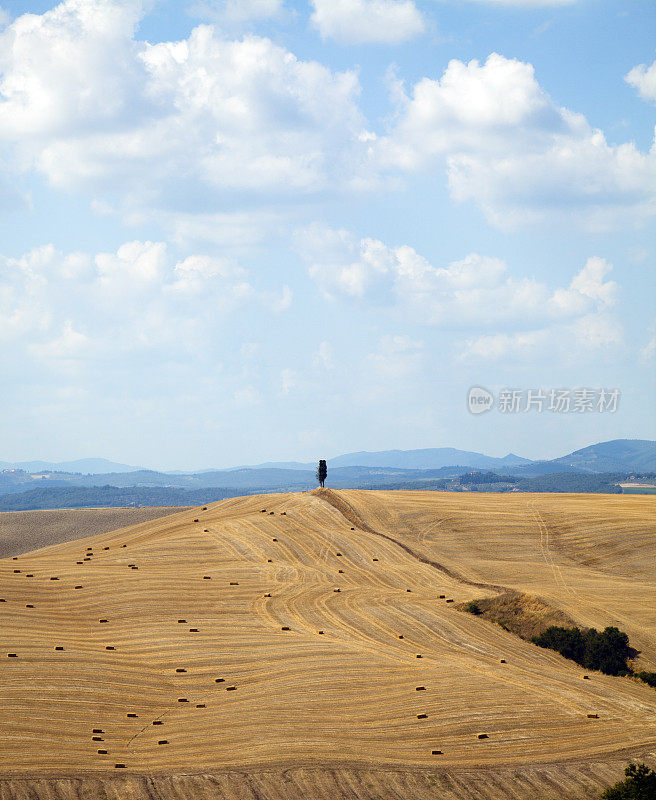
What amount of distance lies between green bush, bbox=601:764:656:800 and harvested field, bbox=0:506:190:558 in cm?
10845

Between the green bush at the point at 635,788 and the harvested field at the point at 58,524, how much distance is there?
10845cm

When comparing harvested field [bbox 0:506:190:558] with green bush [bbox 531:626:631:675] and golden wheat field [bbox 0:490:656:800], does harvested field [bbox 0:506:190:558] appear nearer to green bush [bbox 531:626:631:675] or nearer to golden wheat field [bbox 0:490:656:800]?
golden wheat field [bbox 0:490:656:800]

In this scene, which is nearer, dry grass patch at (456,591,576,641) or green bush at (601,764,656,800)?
green bush at (601,764,656,800)

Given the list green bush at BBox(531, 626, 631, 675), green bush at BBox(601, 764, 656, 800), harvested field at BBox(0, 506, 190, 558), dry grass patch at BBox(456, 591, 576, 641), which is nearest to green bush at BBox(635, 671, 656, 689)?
green bush at BBox(531, 626, 631, 675)

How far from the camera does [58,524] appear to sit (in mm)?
148000

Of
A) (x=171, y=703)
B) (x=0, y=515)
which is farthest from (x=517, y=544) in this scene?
(x=0, y=515)

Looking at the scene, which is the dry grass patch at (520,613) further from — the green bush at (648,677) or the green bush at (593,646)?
the green bush at (648,677)

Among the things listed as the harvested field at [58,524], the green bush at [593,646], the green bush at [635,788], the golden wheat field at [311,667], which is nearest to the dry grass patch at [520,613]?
the golden wheat field at [311,667]

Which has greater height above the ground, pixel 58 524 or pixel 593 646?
pixel 593 646

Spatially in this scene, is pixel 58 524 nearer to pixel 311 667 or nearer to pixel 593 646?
pixel 311 667

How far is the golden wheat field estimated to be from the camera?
40531 millimetres

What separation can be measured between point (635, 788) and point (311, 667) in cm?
2336

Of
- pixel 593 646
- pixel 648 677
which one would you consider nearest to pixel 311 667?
pixel 593 646

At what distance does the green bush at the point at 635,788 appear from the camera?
121ft
